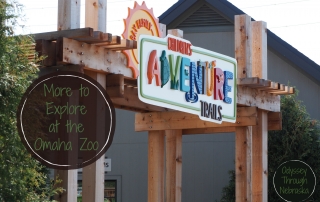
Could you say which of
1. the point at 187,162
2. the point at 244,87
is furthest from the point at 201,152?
the point at 244,87

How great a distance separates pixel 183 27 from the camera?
17406 millimetres

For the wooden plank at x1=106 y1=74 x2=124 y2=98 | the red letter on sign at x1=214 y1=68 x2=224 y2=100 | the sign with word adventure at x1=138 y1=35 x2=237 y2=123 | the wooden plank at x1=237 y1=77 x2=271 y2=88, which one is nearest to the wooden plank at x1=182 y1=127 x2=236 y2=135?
the wooden plank at x1=237 y1=77 x2=271 y2=88

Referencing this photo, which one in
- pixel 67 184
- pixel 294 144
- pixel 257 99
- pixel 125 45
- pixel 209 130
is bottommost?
pixel 67 184

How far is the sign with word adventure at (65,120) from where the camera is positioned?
18.7ft

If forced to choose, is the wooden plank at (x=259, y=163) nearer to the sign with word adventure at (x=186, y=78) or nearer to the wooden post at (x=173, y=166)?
the wooden post at (x=173, y=166)

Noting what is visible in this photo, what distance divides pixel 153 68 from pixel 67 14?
1229 millimetres

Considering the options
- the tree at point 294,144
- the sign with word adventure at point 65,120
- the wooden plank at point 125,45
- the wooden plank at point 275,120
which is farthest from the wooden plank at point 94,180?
the tree at point 294,144

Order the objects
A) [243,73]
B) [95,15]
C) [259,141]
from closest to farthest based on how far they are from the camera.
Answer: [95,15] < [243,73] < [259,141]

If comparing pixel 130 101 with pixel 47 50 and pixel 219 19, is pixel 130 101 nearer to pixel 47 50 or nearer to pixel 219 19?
pixel 47 50

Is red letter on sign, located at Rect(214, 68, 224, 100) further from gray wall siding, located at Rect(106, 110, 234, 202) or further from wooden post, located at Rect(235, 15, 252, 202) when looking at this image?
gray wall siding, located at Rect(106, 110, 234, 202)

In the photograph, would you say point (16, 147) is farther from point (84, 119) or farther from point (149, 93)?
point (149, 93)

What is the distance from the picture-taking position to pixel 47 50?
22.5 ft

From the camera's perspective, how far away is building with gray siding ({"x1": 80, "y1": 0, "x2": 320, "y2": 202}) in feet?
54.9

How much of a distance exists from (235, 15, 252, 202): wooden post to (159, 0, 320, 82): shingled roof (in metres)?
6.41
